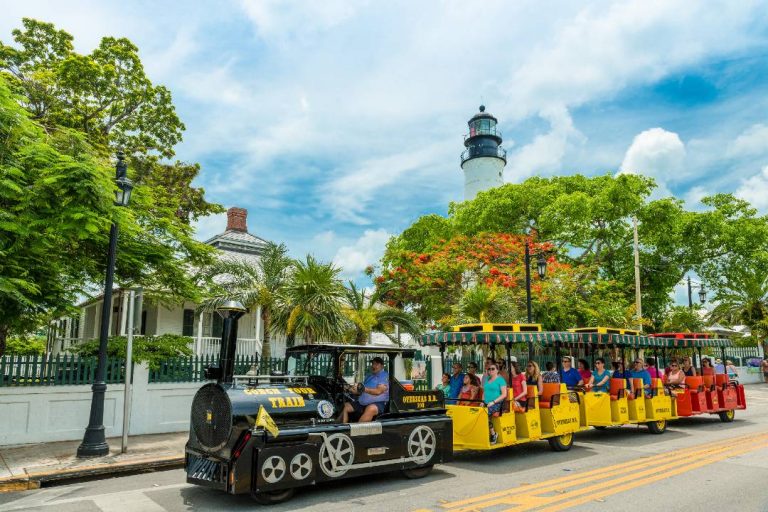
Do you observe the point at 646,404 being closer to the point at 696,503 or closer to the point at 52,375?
the point at 696,503

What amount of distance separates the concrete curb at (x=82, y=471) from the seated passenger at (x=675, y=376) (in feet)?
39.3

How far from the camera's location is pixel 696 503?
673 centimetres

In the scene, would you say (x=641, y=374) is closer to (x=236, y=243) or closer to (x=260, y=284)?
(x=260, y=284)

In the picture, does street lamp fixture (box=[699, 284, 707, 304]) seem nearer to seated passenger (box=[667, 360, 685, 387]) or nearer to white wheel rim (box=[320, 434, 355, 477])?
seated passenger (box=[667, 360, 685, 387])

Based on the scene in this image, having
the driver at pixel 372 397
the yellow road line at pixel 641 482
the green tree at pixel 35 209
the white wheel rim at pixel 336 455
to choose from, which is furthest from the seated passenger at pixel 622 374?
the green tree at pixel 35 209

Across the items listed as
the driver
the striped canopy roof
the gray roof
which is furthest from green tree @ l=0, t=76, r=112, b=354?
the gray roof

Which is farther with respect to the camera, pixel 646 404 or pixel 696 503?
pixel 646 404

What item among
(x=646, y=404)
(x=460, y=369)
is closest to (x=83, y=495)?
(x=460, y=369)

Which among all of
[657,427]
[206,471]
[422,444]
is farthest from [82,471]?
[657,427]

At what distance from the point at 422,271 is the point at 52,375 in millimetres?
17435

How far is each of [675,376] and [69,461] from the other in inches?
548

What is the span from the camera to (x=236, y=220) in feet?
96.3

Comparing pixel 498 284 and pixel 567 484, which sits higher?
pixel 498 284

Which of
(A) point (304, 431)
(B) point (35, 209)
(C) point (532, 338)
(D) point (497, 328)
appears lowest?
(A) point (304, 431)
